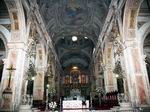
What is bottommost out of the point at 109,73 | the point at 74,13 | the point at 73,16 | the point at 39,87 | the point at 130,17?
the point at 39,87

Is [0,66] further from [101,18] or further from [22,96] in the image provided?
[101,18]

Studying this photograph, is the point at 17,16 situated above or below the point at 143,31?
above

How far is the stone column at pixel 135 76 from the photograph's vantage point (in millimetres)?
9453

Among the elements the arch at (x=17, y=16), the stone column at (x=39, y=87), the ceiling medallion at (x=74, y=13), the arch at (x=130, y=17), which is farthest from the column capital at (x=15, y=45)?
the ceiling medallion at (x=74, y=13)

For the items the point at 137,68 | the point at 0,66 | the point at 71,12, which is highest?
the point at 71,12

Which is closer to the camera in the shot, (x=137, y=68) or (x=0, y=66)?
(x=137, y=68)

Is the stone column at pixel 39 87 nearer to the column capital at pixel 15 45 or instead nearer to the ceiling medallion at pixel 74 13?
the column capital at pixel 15 45

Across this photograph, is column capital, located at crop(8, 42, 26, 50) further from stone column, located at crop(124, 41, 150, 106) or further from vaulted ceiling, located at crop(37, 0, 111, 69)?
stone column, located at crop(124, 41, 150, 106)

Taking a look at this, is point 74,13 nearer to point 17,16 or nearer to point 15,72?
point 17,16

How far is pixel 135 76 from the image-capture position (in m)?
9.95

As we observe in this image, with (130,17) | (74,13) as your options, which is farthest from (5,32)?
(74,13)

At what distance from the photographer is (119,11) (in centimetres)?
1155

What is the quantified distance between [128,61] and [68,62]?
25.3m

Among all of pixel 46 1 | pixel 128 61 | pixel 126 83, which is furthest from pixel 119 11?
pixel 46 1
